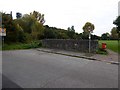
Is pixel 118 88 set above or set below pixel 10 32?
below

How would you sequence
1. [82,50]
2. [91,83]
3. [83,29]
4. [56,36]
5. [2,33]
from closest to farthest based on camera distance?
[91,83] → [82,50] → [2,33] → [56,36] → [83,29]

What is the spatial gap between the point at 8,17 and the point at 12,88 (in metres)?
26.2

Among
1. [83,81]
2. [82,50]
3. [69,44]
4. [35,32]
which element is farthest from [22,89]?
[35,32]

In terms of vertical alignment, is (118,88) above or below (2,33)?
below

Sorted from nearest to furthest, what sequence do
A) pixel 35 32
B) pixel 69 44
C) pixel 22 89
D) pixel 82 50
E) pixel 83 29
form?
pixel 22 89 → pixel 82 50 → pixel 69 44 → pixel 35 32 → pixel 83 29

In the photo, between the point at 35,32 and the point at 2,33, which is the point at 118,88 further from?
the point at 35,32

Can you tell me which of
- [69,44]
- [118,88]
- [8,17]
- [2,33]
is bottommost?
[118,88]

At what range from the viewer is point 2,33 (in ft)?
73.4

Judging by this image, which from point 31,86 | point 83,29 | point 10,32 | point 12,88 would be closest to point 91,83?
point 31,86

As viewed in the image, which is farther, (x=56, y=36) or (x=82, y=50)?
(x=56, y=36)

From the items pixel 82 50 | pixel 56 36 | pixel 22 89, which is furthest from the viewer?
pixel 56 36

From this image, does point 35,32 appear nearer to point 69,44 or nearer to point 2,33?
point 2,33

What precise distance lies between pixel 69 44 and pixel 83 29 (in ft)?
222

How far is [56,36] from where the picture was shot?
46312mm
